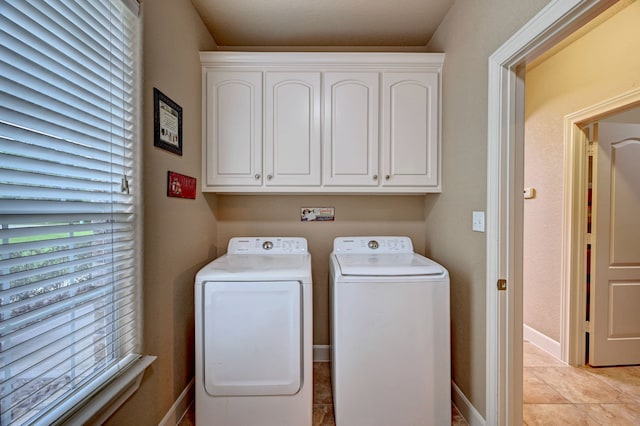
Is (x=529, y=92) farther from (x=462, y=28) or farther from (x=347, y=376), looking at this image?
(x=347, y=376)

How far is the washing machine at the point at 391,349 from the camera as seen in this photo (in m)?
1.48

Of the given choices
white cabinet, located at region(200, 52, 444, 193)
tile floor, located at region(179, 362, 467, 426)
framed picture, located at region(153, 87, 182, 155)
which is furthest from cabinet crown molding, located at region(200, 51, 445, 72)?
tile floor, located at region(179, 362, 467, 426)

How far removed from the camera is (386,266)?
5.11 feet

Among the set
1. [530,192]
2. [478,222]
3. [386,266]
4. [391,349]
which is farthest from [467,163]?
[530,192]

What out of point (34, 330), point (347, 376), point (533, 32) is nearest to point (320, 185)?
point (347, 376)

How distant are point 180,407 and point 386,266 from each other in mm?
1483

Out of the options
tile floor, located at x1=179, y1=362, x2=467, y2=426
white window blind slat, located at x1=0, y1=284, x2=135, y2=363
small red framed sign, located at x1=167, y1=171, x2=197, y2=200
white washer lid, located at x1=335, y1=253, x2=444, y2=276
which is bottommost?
tile floor, located at x1=179, y1=362, x2=467, y2=426

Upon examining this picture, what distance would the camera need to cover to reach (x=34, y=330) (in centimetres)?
80

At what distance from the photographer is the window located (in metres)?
0.75

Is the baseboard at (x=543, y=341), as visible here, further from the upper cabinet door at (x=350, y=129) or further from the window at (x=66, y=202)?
the window at (x=66, y=202)

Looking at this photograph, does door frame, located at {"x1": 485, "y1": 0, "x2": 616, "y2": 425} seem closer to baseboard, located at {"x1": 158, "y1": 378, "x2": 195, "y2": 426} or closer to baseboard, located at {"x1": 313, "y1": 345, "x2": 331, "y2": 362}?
baseboard, located at {"x1": 313, "y1": 345, "x2": 331, "y2": 362}

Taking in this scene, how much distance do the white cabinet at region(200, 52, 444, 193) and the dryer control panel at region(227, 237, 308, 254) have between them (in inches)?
15.6

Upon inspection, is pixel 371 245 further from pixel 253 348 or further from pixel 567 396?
pixel 567 396

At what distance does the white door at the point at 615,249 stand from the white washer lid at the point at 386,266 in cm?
166
